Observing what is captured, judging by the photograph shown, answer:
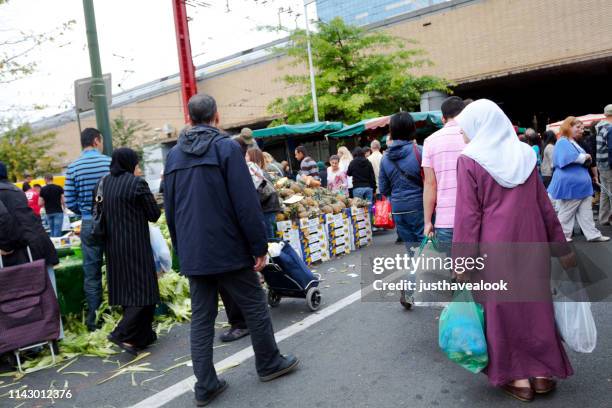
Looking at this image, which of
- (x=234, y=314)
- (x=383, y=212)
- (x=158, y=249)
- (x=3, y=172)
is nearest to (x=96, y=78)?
(x=3, y=172)

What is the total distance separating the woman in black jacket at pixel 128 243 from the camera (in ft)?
14.2

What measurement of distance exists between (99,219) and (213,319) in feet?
5.77

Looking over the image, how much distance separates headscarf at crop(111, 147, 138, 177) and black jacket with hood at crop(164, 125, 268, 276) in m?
1.24

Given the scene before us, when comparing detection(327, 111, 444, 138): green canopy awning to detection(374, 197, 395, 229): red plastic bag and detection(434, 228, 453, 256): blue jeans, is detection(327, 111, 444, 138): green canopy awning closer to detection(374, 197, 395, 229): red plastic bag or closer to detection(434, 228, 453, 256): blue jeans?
detection(374, 197, 395, 229): red plastic bag

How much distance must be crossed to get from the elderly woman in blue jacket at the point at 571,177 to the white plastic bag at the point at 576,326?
440cm

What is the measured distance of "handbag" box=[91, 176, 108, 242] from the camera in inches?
173

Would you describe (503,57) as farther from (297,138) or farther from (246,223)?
(246,223)

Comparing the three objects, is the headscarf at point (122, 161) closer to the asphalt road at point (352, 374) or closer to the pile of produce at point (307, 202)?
the asphalt road at point (352, 374)

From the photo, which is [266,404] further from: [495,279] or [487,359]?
[495,279]

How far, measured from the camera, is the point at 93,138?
5.20 meters

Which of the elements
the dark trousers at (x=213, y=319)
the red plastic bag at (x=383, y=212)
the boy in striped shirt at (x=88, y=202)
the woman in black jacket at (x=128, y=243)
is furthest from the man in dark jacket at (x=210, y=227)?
the red plastic bag at (x=383, y=212)

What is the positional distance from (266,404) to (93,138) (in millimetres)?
3559

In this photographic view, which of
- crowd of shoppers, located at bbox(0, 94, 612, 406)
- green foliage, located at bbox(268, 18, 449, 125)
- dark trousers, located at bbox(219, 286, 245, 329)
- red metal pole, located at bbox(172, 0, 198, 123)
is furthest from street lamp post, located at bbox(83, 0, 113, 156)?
red metal pole, located at bbox(172, 0, 198, 123)

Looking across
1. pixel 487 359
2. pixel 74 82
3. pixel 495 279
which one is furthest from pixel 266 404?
pixel 74 82
